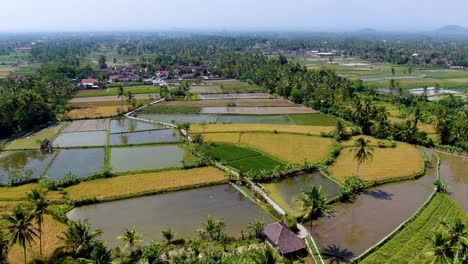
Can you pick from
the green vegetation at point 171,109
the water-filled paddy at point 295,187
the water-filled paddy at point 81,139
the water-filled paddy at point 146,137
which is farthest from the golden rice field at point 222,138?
the green vegetation at point 171,109

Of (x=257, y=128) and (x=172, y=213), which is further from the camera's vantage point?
(x=257, y=128)

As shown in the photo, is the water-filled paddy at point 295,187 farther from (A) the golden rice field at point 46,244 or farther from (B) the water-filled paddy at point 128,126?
(B) the water-filled paddy at point 128,126

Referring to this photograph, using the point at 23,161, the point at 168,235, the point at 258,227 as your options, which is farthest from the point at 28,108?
the point at 258,227

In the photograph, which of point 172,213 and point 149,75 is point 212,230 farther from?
point 149,75

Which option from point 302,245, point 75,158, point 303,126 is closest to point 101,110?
point 75,158

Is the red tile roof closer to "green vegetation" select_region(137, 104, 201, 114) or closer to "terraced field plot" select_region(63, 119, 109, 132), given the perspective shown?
"terraced field plot" select_region(63, 119, 109, 132)
